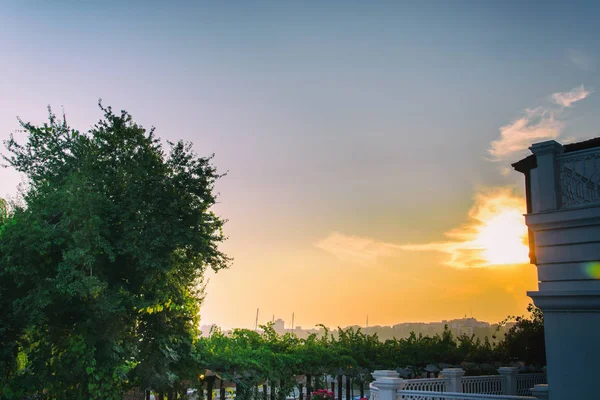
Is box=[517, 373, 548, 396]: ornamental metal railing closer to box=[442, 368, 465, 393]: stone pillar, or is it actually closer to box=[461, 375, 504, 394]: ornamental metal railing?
box=[461, 375, 504, 394]: ornamental metal railing

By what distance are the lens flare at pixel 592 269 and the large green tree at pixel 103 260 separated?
33.5 feet

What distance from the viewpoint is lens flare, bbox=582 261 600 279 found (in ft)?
25.7

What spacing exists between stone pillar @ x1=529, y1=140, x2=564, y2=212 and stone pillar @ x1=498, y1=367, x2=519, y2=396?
364 inches

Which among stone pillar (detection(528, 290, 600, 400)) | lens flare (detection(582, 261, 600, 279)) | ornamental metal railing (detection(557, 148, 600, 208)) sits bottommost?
stone pillar (detection(528, 290, 600, 400))

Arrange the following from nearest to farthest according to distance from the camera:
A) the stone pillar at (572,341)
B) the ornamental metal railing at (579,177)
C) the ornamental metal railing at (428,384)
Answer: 1. the stone pillar at (572,341)
2. the ornamental metal railing at (579,177)
3. the ornamental metal railing at (428,384)

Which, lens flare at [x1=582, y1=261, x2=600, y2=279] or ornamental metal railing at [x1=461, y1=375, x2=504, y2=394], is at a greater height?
lens flare at [x1=582, y1=261, x2=600, y2=279]

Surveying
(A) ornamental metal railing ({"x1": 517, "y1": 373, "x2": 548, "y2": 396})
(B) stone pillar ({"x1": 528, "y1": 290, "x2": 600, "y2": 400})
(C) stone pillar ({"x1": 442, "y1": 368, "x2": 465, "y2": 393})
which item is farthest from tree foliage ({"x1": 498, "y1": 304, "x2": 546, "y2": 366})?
(B) stone pillar ({"x1": 528, "y1": 290, "x2": 600, "y2": 400})

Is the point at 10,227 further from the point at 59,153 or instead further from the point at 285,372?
the point at 285,372

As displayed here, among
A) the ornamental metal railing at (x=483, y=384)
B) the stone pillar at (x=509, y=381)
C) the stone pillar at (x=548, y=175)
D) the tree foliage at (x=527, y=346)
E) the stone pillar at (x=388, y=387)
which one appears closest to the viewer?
the stone pillar at (x=548, y=175)

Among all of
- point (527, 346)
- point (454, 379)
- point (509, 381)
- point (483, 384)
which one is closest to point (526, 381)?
point (509, 381)

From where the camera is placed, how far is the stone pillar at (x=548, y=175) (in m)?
8.47

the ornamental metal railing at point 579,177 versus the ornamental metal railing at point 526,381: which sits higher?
the ornamental metal railing at point 579,177

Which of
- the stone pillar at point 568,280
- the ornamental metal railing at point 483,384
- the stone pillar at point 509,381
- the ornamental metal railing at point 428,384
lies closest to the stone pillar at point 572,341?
the stone pillar at point 568,280

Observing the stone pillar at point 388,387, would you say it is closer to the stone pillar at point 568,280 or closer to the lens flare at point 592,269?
the stone pillar at point 568,280
